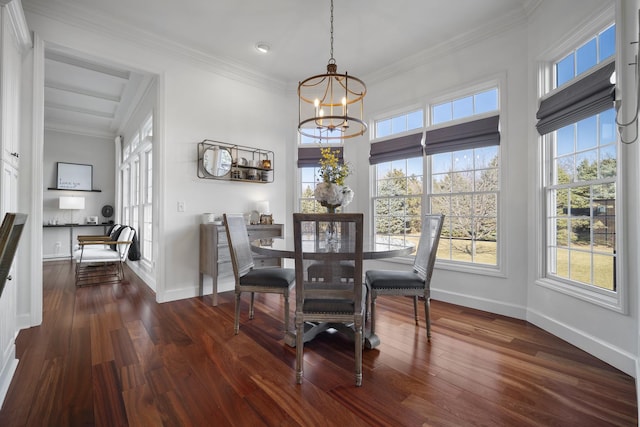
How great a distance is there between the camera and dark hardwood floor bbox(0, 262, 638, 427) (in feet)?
4.96

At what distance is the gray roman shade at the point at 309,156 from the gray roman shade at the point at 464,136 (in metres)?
1.40

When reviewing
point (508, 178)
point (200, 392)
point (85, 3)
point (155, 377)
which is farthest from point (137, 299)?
point (508, 178)

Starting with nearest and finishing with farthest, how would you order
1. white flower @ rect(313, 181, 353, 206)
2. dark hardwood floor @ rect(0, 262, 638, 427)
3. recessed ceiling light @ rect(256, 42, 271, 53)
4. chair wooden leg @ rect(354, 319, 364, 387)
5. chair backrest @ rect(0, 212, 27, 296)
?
1. chair backrest @ rect(0, 212, 27, 296)
2. dark hardwood floor @ rect(0, 262, 638, 427)
3. chair wooden leg @ rect(354, 319, 364, 387)
4. white flower @ rect(313, 181, 353, 206)
5. recessed ceiling light @ rect(256, 42, 271, 53)

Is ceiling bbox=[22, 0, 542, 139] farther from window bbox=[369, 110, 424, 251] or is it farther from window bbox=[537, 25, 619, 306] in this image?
window bbox=[537, 25, 619, 306]

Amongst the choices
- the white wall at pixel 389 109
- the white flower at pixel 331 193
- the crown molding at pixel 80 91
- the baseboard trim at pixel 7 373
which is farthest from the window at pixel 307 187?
the crown molding at pixel 80 91

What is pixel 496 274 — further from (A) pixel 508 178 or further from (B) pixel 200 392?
(B) pixel 200 392

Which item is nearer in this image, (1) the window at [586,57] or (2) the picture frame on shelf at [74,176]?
(1) the window at [586,57]

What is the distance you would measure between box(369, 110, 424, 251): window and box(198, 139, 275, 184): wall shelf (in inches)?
60.4

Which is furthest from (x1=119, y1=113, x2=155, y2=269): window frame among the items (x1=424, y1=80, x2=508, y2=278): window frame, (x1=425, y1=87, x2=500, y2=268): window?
(x1=424, y1=80, x2=508, y2=278): window frame

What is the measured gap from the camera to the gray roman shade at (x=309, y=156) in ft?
14.8

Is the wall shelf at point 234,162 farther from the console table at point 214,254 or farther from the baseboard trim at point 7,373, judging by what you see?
the baseboard trim at point 7,373

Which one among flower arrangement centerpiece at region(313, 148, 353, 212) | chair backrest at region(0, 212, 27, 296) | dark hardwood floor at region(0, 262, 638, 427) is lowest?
dark hardwood floor at region(0, 262, 638, 427)

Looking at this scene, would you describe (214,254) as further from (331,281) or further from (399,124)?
(399,124)

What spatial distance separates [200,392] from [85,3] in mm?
3572
